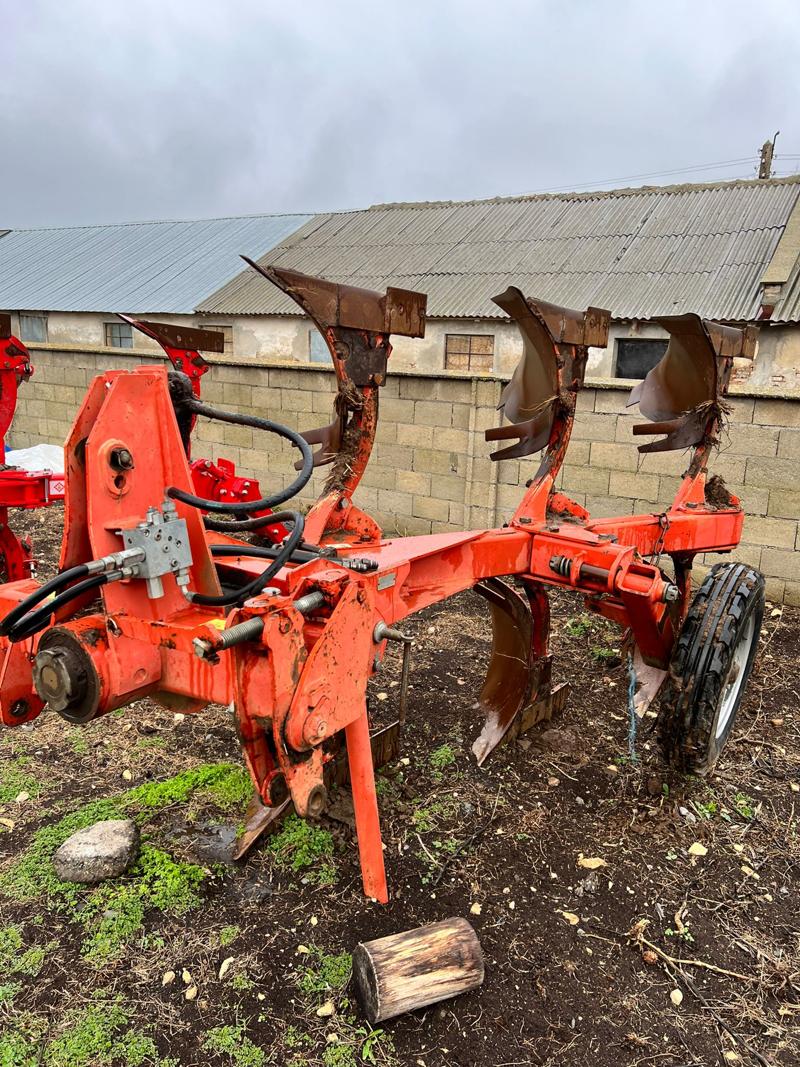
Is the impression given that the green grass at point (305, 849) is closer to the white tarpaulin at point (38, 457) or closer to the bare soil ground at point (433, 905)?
the bare soil ground at point (433, 905)

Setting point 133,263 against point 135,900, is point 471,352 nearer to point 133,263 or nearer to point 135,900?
point 133,263

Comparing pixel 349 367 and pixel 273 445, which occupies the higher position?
pixel 349 367

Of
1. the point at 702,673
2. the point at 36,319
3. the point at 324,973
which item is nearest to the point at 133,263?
the point at 36,319

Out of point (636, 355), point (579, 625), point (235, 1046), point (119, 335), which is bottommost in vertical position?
point (235, 1046)

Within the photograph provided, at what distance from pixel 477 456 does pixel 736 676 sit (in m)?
3.65

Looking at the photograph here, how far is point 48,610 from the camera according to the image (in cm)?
219

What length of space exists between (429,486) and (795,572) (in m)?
3.34

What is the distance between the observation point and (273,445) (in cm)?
873

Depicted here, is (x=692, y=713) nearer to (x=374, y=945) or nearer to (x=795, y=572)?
(x=374, y=945)

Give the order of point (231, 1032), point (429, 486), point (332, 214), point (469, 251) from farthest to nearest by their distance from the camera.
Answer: point (332, 214), point (469, 251), point (429, 486), point (231, 1032)

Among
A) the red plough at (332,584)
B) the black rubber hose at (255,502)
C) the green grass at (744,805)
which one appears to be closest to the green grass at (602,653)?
the red plough at (332,584)

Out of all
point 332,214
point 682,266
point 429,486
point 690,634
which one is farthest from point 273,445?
point 332,214

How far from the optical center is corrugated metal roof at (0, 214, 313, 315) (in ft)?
59.5

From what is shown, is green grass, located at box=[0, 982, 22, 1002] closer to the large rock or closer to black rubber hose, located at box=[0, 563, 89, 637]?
the large rock
